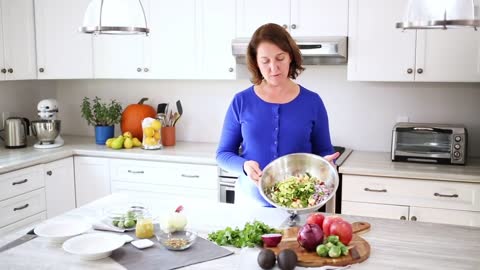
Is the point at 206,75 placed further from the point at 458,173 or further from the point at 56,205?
the point at 458,173

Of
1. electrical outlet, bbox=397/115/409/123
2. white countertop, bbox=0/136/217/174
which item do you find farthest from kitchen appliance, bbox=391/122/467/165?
white countertop, bbox=0/136/217/174

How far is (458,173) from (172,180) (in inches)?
71.8

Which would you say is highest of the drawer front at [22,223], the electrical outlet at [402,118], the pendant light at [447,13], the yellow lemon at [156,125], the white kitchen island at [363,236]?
the pendant light at [447,13]

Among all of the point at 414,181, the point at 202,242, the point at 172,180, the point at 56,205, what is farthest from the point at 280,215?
the point at 56,205

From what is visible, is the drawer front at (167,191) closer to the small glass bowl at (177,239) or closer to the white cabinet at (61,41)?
the white cabinet at (61,41)

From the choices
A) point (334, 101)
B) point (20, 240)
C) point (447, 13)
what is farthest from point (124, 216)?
point (334, 101)

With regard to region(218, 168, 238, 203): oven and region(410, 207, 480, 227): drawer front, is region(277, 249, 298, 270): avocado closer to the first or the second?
region(410, 207, 480, 227): drawer front

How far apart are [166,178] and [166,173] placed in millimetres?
36

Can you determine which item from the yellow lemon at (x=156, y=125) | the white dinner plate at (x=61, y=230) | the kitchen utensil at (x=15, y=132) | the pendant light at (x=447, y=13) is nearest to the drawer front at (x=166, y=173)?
the yellow lemon at (x=156, y=125)

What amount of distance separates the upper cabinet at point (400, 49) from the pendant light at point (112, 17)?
1.82 meters

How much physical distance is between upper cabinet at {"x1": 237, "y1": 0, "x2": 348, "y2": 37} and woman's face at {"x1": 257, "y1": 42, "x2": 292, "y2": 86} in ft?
3.95

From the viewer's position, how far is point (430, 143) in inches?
131

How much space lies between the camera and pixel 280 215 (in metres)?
2.20

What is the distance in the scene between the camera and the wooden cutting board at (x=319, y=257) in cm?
171
